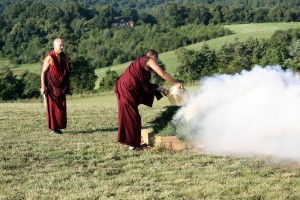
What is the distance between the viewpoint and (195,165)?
298 inches

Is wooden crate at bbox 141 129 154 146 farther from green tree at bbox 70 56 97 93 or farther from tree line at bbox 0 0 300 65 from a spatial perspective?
tree line at bbox 0 0 300 65

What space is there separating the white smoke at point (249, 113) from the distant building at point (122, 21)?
124m

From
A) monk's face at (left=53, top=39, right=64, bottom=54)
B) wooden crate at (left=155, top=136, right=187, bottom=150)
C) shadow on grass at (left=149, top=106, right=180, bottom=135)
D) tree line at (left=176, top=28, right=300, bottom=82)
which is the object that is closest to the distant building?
tree line at (left=176, top=28, right=300, bottom=82)

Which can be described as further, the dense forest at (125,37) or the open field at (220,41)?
the open field at (220,41)

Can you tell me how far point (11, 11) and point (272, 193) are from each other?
118487 millimetres

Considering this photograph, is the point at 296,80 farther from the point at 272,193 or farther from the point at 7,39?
the point at 7,39

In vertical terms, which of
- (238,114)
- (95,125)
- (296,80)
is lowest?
(95,125)

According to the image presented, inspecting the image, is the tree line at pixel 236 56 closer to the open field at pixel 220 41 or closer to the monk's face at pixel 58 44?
the open field at pixel 220 41

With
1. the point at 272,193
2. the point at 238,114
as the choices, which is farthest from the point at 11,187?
the point at 238,114

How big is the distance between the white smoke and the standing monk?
333cm

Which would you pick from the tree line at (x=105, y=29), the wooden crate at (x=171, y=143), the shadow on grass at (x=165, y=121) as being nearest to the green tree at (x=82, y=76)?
the tree line at (x=105, y=29)

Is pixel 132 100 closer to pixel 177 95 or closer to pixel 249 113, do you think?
pixel 177 95

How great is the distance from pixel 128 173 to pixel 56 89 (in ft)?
15.9

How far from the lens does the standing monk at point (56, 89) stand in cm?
1148
